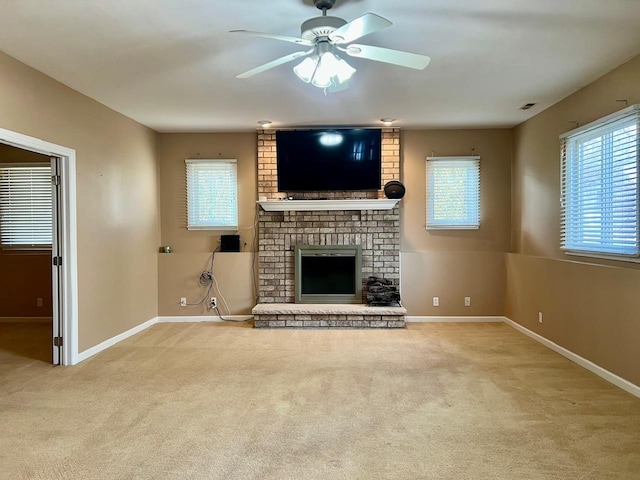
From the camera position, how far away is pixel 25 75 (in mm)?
3447

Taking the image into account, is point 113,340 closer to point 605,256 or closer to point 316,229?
point 316,229

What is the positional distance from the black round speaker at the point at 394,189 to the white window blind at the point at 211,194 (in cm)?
211

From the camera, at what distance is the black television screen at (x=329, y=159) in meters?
5.66

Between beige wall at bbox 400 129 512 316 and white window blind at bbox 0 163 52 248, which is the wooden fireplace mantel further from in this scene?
white window blind at bbox 0 163 52 248

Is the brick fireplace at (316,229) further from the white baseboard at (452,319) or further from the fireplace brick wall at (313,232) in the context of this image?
the white baseboard at (452,319)

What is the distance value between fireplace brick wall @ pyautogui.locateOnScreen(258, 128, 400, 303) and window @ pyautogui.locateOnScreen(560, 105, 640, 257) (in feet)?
6.92

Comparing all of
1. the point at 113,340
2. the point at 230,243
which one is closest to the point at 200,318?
the point at 230,243

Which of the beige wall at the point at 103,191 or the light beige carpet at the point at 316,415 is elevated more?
the beige wall at the point at 103,191

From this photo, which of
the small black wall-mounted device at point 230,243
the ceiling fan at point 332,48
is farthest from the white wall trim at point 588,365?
the small black wall-mounted device at point 230,243

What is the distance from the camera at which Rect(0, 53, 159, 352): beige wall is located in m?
3.54

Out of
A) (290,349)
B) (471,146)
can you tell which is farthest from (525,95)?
(290,349)

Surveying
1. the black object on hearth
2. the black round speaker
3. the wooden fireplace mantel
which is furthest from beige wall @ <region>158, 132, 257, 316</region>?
the black round speaker

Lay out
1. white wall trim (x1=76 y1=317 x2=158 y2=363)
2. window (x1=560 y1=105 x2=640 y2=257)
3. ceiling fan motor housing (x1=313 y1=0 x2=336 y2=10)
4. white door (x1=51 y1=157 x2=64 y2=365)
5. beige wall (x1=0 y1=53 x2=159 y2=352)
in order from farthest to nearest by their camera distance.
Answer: white wall trim (x1=76 y1=317 x2=158 y2=363) < white door (x1=51 y1=157 x2=64 y2=365) < beige wall (x1=0 y1=53 x2=159 y2=352) < window (x1=560 y1=105 x2=640 y2=257) < ceiling fan motor housing (x1=313 y1=0 x2=336 y2=10)

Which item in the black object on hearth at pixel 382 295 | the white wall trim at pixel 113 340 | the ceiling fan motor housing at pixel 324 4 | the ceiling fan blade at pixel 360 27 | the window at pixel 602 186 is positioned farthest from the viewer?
the black object on hearth at pixel 382 295
